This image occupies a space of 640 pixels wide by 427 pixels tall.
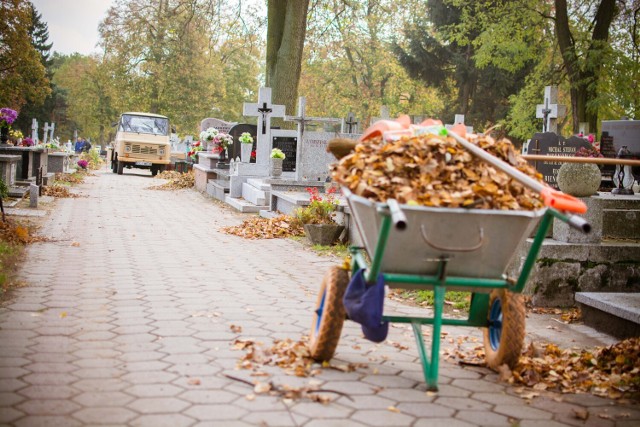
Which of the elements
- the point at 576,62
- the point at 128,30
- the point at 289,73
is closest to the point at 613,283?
the point at 289,73

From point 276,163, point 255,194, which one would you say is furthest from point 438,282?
point 255,194

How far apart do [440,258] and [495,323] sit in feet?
2.77

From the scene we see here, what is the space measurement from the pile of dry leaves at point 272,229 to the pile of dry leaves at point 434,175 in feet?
23.8

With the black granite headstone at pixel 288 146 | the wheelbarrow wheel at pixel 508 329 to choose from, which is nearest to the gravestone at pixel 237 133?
the black granite headstone at pixel 288 146

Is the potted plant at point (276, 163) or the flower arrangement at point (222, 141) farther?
the flower arrangement at point (222, 141)

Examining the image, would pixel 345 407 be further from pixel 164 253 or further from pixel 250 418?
pixel 164 253

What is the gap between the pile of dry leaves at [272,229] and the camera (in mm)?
11664

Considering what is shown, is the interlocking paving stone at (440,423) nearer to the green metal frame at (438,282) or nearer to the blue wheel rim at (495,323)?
the green metal frame at (438,282)

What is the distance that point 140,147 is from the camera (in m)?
30.8

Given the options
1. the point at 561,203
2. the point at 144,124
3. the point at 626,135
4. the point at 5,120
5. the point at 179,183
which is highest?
the point at 144,124

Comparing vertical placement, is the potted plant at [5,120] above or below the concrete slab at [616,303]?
above

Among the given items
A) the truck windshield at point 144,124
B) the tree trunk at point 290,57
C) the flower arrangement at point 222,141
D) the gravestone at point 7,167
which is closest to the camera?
the gravestone at point 7,167

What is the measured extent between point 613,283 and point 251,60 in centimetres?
5051

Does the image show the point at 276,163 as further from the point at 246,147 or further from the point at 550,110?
the point at 550,110
